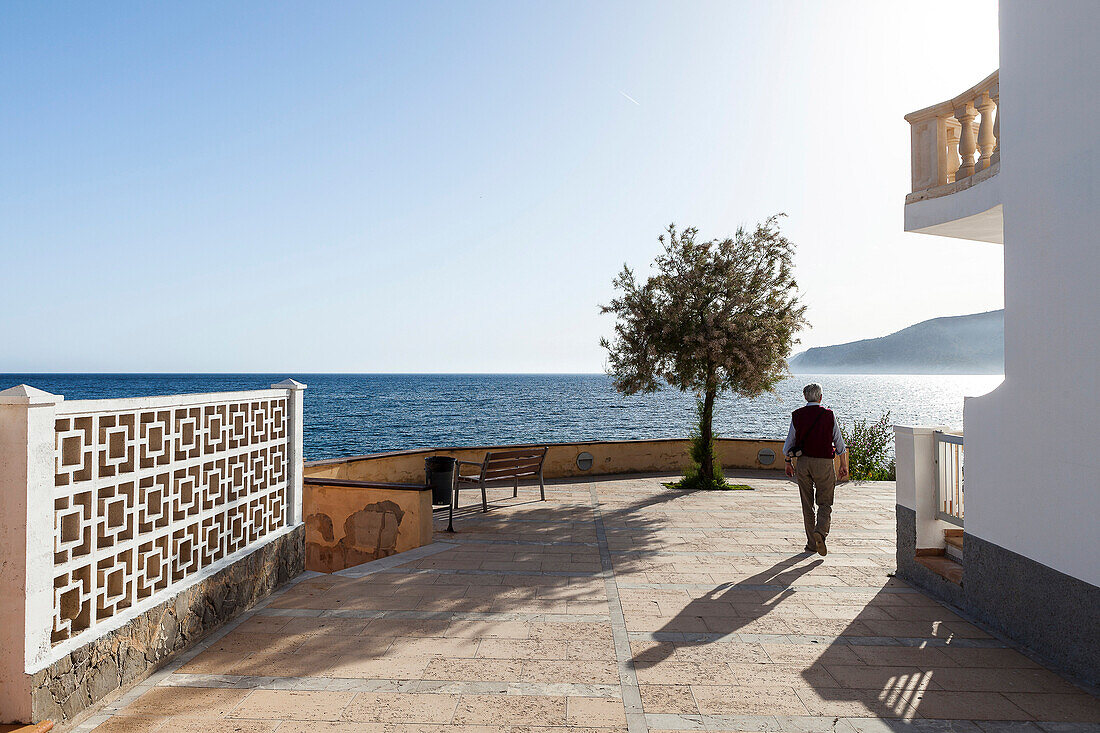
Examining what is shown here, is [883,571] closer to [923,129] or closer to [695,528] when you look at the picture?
[695,528]

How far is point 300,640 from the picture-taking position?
470cm

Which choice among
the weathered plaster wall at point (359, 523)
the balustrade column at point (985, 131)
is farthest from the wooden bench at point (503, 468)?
the balustrade column at point (985, 131)

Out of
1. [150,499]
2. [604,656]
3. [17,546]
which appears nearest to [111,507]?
[150,499]

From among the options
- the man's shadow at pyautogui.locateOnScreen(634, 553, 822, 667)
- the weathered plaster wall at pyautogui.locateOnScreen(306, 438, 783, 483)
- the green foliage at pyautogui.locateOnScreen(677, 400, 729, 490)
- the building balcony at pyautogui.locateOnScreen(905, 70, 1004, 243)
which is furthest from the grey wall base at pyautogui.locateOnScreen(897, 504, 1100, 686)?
the weathered plaster wall at pyautogui.locateOnScreen(306, 438, 783, 483)

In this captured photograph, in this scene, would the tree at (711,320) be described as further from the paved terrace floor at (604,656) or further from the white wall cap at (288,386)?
the white wall cap at (288,386)

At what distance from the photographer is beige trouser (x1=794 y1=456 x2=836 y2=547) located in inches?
285

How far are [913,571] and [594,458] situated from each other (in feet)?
26.6

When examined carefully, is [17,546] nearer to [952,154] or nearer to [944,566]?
[944,566]

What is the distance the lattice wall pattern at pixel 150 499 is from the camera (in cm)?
365

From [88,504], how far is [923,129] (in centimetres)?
771

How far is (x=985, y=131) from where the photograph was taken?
5906 millimetres

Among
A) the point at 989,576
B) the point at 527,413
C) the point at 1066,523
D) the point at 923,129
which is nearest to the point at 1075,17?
the point at 923,129

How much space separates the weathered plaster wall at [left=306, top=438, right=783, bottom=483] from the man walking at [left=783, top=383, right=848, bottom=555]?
5906 millimetres

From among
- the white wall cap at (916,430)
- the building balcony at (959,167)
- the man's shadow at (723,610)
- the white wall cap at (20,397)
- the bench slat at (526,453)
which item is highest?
the building balcony at (959,167)
